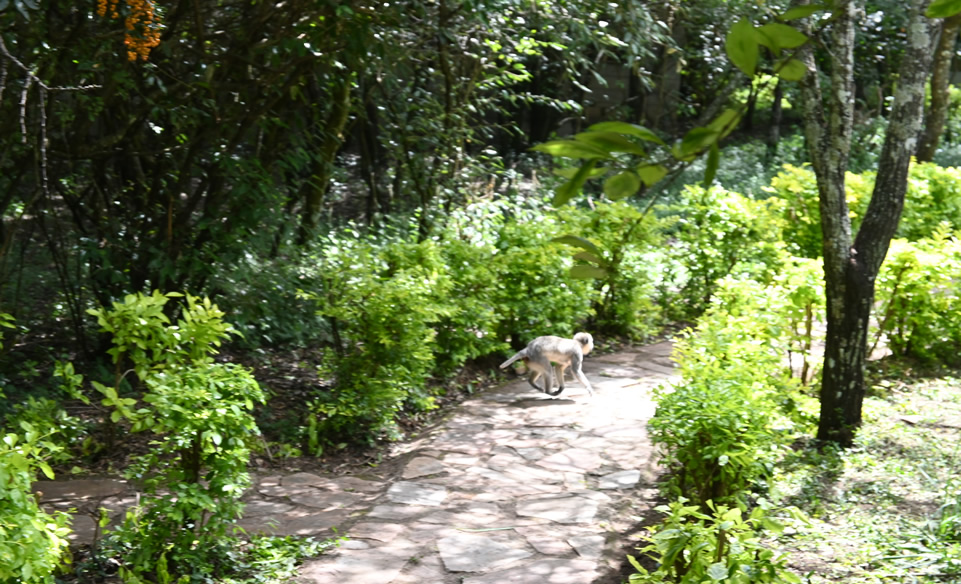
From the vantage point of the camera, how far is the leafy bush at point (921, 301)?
7.52m

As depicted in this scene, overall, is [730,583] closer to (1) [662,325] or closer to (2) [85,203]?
(2) [85,203]

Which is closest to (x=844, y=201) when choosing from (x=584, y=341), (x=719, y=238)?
(x=584, y=341)

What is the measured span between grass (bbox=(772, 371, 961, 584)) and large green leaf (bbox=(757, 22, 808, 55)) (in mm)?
2776

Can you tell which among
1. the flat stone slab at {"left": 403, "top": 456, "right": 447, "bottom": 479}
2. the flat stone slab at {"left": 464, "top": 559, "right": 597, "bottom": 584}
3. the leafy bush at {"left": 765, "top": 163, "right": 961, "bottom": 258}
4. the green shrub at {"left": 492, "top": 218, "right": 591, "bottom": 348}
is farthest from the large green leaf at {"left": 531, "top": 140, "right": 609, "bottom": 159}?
the leafy bush at {"left": 765, "top": 163, "right": 961, "bottom": 258}

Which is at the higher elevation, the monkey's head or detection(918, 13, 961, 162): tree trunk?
detection(918, 13, 961, 162): tree trunk

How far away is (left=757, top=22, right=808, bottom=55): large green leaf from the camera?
1166 mm

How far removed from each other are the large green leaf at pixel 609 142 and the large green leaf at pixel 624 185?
44 millimetres

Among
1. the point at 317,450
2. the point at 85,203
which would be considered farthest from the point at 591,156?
the point at 85,203

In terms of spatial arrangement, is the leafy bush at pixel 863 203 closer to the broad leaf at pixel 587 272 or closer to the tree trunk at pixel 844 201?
the tree trunk at pixel 844 201

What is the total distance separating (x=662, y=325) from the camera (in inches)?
387

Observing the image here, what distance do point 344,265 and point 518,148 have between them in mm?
10232

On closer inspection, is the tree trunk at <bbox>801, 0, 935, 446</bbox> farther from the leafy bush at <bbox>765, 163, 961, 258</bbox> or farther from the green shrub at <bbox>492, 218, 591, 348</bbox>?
the leafy bush at <bbox>765, 163, 961, 258</bbox>

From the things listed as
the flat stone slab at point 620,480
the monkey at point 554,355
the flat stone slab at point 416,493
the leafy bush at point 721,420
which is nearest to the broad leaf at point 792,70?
the leafy bush at point 721,420

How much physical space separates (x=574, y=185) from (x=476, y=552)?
150 inches
